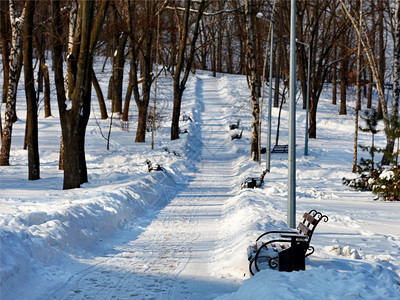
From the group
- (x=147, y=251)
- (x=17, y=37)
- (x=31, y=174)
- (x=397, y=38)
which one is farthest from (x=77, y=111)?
(x=397, y=38)

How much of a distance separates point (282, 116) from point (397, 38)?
27.8 meters

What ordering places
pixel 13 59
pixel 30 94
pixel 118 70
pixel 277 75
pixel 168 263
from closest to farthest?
pixel 168 263 → pixel 30 94 → pixel 13 59 → pixel 118 70 → pixel 277 75

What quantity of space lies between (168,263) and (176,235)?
2337 mm

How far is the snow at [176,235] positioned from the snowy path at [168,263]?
0.06 ft

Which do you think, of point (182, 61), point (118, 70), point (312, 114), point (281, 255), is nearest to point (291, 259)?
point (281, 255)

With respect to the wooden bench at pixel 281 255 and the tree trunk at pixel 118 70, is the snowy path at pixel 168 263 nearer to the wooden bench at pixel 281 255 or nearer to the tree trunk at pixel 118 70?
the wooden bench at pixel 281 255

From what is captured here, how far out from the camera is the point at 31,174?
59.0 ft

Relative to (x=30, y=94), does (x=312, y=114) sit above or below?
below

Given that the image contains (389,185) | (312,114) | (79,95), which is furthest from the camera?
(312,114)

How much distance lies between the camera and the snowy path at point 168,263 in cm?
679

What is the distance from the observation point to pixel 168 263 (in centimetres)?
843

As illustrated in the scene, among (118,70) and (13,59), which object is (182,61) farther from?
(13,59)

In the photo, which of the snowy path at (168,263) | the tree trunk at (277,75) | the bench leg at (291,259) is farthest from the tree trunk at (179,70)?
the bench leg at (291,259)

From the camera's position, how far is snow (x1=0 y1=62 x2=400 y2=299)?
6547 millimetres
